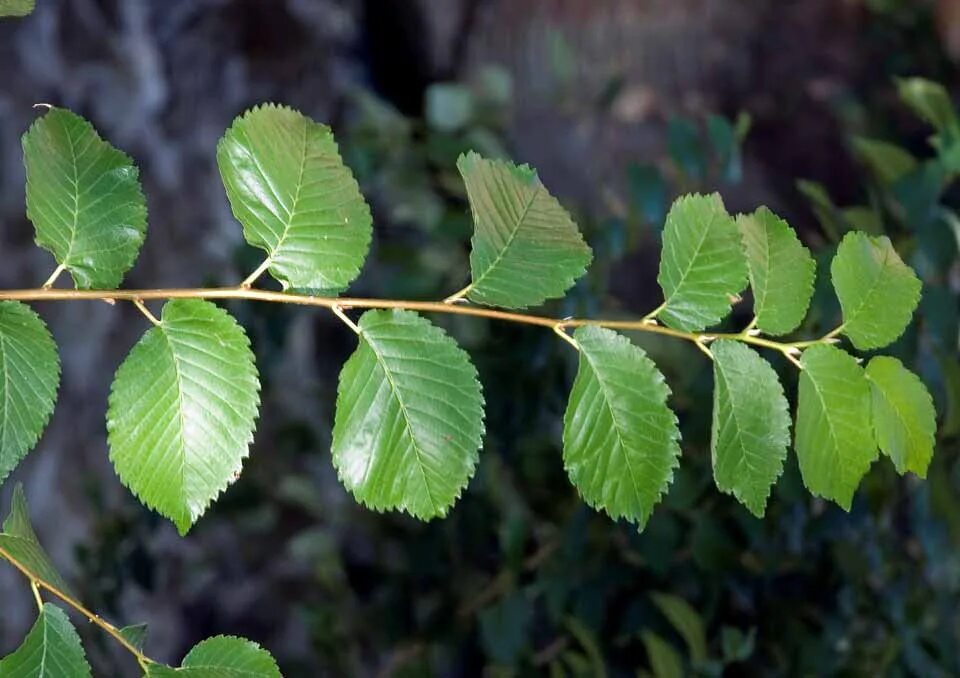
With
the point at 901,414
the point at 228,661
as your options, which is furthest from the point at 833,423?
the point at 228,661

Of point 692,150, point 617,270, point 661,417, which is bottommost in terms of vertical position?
point 617,270

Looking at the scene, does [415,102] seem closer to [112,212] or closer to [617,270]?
[617,270]

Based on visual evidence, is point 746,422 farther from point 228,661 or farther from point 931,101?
point 931,101

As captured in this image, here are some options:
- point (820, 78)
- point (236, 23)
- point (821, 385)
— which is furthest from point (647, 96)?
point (821, 385)

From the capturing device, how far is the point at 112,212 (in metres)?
0.46

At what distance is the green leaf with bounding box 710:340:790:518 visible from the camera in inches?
19.3

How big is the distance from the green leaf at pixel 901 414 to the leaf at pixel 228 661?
0.29 meters

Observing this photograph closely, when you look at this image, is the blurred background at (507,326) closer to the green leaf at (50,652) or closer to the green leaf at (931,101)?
the green leaf at (931,101)

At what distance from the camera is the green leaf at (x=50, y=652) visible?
0.43 metres

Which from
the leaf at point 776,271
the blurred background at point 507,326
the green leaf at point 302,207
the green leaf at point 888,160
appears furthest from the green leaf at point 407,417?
A: the green leaf at point 888,160

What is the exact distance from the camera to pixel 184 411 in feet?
1.46

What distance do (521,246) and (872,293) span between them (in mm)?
169

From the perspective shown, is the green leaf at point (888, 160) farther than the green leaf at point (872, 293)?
Yes

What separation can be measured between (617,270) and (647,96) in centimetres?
35
